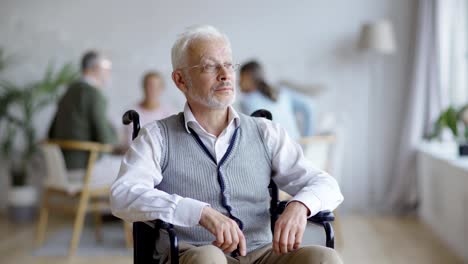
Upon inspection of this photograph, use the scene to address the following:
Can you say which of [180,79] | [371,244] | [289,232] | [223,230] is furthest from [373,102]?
[223,230]

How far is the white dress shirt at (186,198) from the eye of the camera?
1.87 meters

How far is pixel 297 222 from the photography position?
187cm

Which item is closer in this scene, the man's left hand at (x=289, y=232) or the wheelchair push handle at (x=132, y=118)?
the man's left hand at (x=289, y=232)

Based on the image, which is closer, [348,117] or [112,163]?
[112,163]

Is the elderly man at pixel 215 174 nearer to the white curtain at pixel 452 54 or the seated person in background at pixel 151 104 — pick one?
the seated person in background at pixel 151 104

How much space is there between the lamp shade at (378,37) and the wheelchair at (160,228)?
289cm

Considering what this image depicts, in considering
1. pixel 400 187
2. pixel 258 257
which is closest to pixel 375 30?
pixel 400 187

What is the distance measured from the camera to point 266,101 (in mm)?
4133

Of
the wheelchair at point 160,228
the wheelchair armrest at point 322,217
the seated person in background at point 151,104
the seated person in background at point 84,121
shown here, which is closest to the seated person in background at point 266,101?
the seated person in background at point 151,104

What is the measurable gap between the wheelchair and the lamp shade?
2.89 meters

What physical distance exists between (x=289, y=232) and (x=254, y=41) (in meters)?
3.77

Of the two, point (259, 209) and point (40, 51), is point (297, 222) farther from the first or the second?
point (40, 51)

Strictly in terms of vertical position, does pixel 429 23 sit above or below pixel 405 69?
above

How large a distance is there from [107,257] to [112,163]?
0.60 metres
